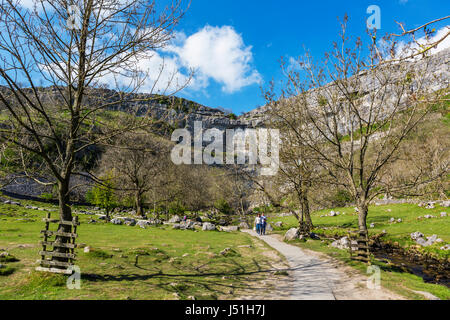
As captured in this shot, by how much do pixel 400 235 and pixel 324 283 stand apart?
18.6 metres

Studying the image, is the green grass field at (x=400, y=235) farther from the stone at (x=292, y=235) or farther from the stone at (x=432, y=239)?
the stone at (x=292, y=235)

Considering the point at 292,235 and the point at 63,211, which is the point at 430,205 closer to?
the point at 292,235

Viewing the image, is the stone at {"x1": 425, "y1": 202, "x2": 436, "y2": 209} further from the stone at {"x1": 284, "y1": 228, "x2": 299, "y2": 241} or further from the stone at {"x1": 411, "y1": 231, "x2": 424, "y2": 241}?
the stone at {"x1": 284, "y1": 228, "x2": 299, "y2": 241}

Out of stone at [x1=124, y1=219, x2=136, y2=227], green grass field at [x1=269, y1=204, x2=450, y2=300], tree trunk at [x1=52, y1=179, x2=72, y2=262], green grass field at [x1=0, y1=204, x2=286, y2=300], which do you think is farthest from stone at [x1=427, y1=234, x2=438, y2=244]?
stone at [x1=124, y1=219, x2=136, y2=227]

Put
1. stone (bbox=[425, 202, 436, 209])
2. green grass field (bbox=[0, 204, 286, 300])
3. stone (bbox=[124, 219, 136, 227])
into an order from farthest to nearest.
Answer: stone (bbox=[425, 202, 436, 209]) < stone (bbox=[124, 219, 136, 227]) < green grass field (bbox=[0, 204, 286, 300])

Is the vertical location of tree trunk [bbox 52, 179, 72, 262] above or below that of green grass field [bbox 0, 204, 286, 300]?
above

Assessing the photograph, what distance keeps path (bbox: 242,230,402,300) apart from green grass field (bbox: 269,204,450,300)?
30.2 inches

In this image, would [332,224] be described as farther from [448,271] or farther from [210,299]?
[210,299]

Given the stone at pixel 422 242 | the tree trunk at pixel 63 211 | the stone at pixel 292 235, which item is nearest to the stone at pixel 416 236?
the stone at pixel 422 242

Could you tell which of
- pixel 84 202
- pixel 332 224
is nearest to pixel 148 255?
pixel 332 224

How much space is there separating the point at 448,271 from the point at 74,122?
20.8 m

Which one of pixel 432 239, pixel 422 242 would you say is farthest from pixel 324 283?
pixel 432 239

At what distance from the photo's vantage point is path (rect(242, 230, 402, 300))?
26.5ft

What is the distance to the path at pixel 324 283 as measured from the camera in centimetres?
809
